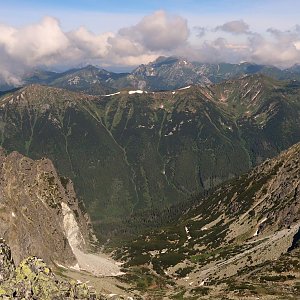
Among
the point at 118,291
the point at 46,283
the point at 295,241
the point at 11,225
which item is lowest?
the point at 295,241

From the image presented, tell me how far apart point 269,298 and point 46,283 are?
9568cm

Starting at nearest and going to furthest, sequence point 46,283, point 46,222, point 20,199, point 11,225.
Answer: point 46,283, point 11,225, point 20,199, point 46,222

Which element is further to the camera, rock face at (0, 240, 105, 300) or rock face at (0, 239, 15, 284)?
rock face at (0, 239, 15, 284)

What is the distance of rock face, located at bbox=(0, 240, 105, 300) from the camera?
25459 millimetres

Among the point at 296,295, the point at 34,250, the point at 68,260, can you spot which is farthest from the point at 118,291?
the point at 296,295

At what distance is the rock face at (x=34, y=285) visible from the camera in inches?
1002

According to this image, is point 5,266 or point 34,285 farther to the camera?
point 5,266

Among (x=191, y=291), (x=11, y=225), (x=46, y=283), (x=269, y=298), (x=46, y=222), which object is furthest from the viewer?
(x=46, y=222)

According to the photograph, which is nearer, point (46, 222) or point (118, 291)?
point (118, 291)

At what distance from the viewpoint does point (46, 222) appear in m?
196

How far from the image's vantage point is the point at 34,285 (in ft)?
85.6

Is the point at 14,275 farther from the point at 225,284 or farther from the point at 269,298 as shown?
the point at 225,284

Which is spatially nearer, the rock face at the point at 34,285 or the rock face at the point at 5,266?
the rock face at the point at 34,285

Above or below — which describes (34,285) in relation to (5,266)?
below
